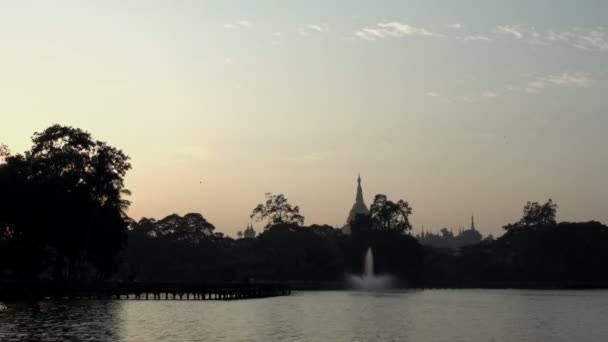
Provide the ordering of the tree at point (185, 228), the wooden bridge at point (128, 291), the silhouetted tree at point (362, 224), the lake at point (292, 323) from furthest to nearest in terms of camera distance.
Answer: the tree at point (185, 228) < the silhouetted tree at point (362, 224) < the wooden bridge at point (128, 291) < the lake at point (292, 323)

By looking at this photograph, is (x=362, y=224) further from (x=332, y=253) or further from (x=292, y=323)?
(x=292, y=323)

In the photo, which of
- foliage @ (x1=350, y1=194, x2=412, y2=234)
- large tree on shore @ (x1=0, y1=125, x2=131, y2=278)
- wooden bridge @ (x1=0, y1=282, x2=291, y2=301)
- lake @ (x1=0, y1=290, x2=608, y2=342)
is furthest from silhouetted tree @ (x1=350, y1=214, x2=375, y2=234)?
lake @ (x1=0, y1=290, x2=608, y2=342)

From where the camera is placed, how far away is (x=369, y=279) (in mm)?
155000

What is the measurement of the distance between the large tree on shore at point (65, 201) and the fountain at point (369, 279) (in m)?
60.4

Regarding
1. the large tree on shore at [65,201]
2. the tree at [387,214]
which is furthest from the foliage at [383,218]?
the large tree on shore at [65,201]

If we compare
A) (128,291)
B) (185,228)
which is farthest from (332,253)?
(128,291)

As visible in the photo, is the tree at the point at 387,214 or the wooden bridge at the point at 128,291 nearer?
the wooden bridge at the point at 128,291

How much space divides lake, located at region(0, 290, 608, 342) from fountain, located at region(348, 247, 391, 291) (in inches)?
2640

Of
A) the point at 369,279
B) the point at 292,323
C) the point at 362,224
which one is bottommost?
the point at 292,323

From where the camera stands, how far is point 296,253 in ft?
541

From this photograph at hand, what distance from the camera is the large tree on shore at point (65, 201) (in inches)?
3511

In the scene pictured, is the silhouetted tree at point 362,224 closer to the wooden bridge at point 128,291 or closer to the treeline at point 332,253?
the treeline at point 332,253

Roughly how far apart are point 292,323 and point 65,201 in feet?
131

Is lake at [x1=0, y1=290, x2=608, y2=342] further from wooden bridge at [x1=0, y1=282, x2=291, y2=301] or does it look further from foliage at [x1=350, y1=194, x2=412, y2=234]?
foliage at [x1=350, y1=194, x2=412, y2=234]
